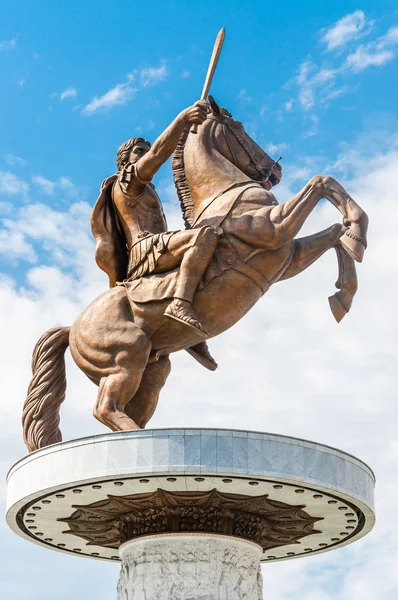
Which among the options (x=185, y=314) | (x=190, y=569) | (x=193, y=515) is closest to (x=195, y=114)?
(x=185, y=314)

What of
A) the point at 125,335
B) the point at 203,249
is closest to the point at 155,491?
the point at 125,335

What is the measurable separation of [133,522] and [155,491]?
3.89 feet

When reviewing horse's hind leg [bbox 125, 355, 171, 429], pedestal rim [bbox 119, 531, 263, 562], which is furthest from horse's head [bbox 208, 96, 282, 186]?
pedestal rim [bbox 119, 531, 263, 562]

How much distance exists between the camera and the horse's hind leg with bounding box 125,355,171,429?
16516 mm

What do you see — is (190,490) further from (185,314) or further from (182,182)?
(182,182)

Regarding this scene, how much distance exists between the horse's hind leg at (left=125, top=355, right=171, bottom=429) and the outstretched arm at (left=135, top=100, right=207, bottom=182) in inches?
110

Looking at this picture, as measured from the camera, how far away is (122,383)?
15.4 meters

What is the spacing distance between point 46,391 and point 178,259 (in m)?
2.78

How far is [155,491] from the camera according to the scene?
1453 cm

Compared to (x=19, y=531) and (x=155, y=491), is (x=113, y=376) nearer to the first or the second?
(x=155, y=491)

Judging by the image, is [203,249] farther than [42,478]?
Yes

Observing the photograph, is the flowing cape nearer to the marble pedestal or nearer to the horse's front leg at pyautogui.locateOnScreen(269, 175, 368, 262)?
the horse's front leg at pyautogui.locateOnScreen(269, 175, 368, 262)

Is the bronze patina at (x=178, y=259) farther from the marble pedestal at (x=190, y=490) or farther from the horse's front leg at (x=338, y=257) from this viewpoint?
the marble pedestal at (x=190, y=490)

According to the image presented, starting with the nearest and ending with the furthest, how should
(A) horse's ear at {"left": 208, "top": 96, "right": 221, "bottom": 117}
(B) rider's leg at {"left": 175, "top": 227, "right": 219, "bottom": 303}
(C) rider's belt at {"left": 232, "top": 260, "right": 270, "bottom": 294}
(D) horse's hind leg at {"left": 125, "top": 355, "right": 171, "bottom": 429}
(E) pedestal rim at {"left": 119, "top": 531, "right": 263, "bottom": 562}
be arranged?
(E) pedestal rim at {"left": 119, "top": 531, "right": 263, "bottom": 562}, (B) rider's leg at {"left": 175, "top": 227, "right": 219, "bottom": 303}, (C) rider's belt at {"left": 232, "top": 260, "right": 270, "bottom": 294}, (D) horse's hind leg at {"left": 125, "top": 355, "right": 171, "bottom": 429}, (A) horse's ear at {"left": 208, "top": 96, "right": 221, "bottom": 117}
